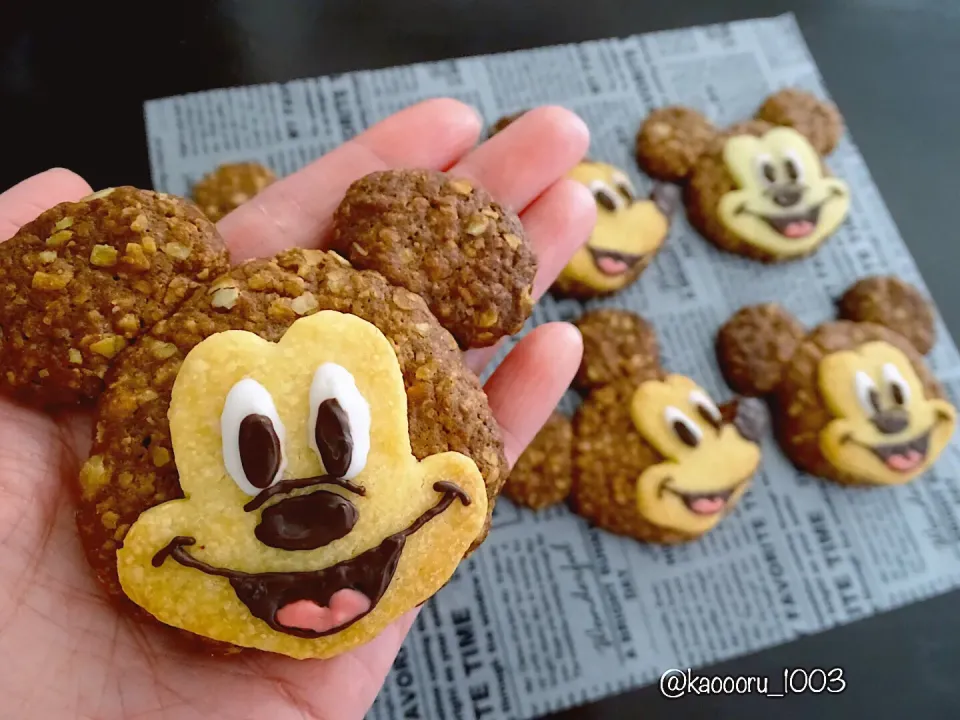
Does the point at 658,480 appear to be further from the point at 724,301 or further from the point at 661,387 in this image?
the point at 724,301

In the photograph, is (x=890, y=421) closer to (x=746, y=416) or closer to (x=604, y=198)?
(x=746, y=416)

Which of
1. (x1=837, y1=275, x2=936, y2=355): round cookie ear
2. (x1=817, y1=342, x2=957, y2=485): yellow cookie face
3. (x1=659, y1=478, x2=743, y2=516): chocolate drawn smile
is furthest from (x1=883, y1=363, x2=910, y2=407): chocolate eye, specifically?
(x1=659, y1=478, x2=743, y2=516): chocolate drawn smile

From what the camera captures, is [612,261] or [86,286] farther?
[612,261]

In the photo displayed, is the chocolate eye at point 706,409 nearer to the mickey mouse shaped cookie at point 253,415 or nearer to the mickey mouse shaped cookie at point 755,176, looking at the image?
the mickey mouse shaped cookie at point 755,176

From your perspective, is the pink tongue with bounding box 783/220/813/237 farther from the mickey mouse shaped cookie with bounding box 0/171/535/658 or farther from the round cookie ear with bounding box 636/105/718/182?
the mickey mouse shaped cookie with bounding box 0/171/535/658

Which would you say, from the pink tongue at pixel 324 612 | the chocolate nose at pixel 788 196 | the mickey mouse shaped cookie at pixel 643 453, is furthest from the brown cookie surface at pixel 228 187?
the chocolate nose at pixel 788 196

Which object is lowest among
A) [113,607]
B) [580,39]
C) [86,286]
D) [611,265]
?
[611,265]

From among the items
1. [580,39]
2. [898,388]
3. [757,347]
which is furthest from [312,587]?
[580,39]
